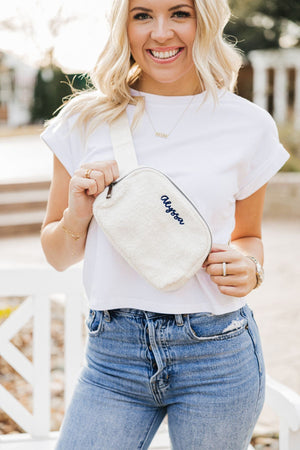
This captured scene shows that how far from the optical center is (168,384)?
1475 mm

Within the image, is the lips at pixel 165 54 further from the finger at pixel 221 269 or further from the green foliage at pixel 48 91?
the green foliage at pixel 48 91

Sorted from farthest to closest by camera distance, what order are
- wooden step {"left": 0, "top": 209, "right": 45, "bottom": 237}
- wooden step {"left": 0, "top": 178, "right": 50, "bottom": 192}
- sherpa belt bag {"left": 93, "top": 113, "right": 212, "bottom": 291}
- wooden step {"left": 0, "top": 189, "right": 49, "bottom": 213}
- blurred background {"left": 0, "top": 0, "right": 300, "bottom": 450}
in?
wooden step {"left": 0, "top": 178, "right": 50, "bottom": 192} < wooden step {"left": 0, "top": 189, "right": 49, "bottom": 213} < wooden step {"left": 0, "top": 209, "right": 45, "bottom": 237} < blurred background {"left": 0, "top": 0, "right": 300, "bottom": 450} < sherpa belt bag {"left": 93, "top": 113, "right": 212, "bottom": 291}

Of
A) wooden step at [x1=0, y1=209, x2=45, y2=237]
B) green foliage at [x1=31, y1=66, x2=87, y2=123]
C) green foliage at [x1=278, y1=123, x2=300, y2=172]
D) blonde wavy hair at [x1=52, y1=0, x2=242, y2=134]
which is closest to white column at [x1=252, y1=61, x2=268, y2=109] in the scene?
green foliage at [x1=278, y1=123, x2=300, y2=172]

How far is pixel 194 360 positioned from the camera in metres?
1.47

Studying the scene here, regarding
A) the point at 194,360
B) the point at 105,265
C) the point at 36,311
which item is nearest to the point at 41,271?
the point at 36,311

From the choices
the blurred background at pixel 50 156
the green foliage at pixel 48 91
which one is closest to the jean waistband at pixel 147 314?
the blurred background at pixel 50 156

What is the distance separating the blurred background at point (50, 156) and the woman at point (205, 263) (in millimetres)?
217

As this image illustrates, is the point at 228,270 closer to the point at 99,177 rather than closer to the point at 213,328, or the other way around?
the point at 213,328

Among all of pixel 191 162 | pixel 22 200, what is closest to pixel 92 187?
pixel 191 162

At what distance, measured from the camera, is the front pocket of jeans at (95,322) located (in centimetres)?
153

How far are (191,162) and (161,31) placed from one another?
1.06 ft

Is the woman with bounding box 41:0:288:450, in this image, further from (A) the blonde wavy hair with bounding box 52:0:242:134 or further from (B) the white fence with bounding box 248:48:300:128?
(B) the white fence with bounding box 248:48:300:128

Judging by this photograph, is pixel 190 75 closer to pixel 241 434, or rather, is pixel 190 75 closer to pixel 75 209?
pixel 75 209

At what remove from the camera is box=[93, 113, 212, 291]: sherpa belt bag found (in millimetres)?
1413
